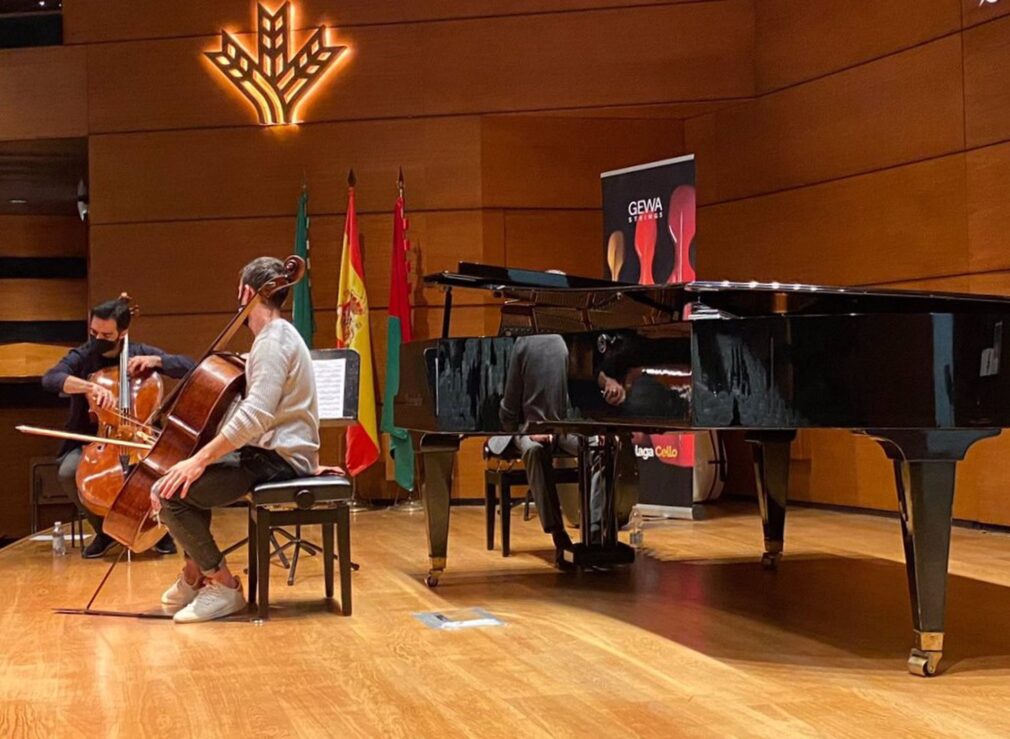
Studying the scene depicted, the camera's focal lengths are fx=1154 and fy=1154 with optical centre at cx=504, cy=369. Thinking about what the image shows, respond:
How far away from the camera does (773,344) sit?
2.92 meters

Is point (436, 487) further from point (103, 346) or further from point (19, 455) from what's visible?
point (19, 455)

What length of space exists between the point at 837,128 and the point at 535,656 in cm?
446

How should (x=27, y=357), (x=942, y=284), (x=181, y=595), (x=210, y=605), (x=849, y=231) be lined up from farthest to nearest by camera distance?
(x=27, y=357), (x=849, y=231), (x=942, y=284), (x=181, y=595), (x=210, y=605)

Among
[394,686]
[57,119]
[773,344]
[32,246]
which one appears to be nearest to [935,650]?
[773,344]

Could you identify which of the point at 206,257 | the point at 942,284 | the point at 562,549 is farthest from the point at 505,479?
the point at 206,257

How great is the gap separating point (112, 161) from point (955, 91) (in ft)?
17.0

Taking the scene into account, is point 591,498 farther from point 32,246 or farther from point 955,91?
point 32,246

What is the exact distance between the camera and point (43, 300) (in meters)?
9.04

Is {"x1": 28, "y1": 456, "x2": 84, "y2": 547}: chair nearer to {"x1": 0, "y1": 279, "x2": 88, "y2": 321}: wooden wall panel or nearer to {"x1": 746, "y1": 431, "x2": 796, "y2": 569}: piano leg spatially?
{"x1": 0, "y1": 279, "x2": 88, "y2": 321}: wooden wall panel

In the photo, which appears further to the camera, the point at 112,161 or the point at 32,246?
the point at 32,246

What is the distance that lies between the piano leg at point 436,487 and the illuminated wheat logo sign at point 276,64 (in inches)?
159

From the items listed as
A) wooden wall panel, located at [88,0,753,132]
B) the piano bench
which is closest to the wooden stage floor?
the piano bench

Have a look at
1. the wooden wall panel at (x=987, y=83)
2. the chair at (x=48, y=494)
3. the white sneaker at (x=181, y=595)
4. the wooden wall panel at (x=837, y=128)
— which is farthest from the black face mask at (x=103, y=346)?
the wooden wall panel at (x=987, y=83)

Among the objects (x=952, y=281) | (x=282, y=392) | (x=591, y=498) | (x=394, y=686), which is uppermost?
(x=952, y=281)
